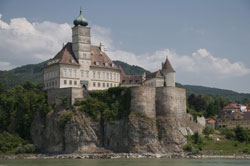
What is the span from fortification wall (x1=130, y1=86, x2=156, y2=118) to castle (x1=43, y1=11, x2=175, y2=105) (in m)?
9.65

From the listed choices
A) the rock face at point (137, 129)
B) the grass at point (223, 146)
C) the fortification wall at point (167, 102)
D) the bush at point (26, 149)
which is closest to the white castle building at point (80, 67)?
the rock face at point (137, 129)

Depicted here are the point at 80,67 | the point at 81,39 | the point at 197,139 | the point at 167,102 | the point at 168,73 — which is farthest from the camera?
the point at 168,73

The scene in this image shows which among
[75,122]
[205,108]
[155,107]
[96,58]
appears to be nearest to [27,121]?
[75,122]

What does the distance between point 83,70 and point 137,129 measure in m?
16.7

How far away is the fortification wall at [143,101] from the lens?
201 feet

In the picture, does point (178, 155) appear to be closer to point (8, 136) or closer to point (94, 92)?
point (94, 92)

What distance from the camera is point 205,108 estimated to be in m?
95.6

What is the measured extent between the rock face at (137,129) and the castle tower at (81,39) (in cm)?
1088

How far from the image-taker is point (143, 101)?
6134 cm

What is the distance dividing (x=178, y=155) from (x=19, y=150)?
24.1 metres

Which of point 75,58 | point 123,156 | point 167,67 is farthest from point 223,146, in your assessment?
point 75,58

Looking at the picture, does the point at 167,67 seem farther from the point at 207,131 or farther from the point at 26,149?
the point at 26,149

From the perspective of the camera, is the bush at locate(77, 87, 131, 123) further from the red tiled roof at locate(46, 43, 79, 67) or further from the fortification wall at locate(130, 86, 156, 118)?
the red tiled roof at locate(46, 43, 79, 67)

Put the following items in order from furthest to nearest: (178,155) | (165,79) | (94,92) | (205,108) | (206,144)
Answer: (205,108)
(165,79)
(94,92)
(206,144)
(178,155)
